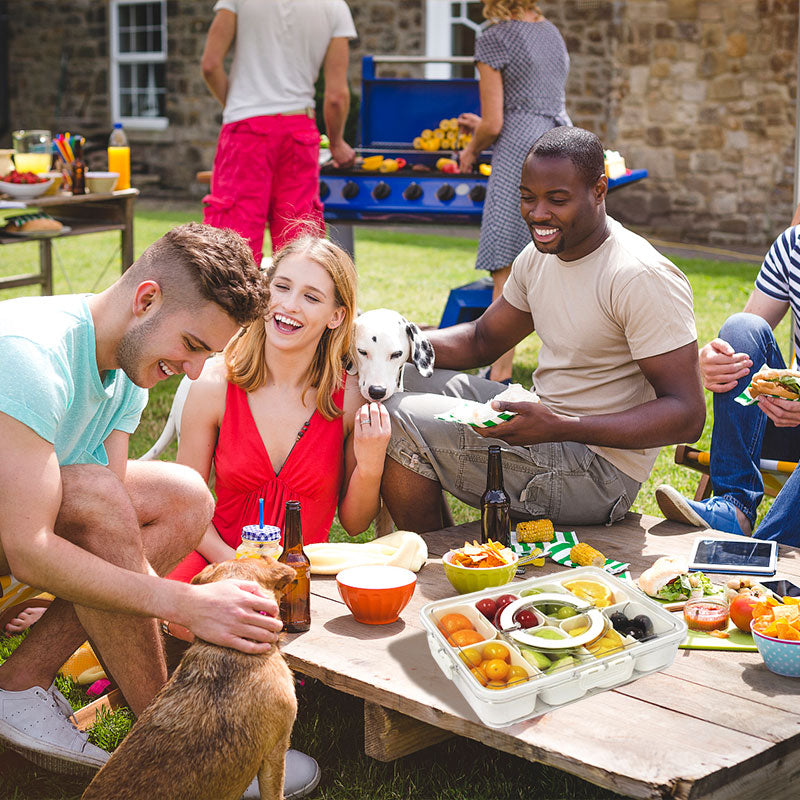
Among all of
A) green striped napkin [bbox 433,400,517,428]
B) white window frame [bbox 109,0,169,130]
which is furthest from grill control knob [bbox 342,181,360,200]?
white window frame [bbox 109,0,169,130]

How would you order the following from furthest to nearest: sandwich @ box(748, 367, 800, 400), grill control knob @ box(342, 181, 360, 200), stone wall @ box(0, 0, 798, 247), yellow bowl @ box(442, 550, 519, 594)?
stone wall @ box(0, 0, 798, 247), grill control knob @ box(342, 181, 360, 200), sandwich @ box(748, 367, 800, 400), yellow bowl @ box(442, 550, 519, 594)

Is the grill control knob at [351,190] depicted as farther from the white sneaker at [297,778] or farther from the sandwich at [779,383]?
the white sneaker at [297,778]

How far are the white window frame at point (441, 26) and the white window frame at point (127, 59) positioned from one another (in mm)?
4438

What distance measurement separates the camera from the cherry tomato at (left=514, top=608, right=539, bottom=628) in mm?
2572

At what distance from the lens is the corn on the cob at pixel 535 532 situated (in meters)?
3.42

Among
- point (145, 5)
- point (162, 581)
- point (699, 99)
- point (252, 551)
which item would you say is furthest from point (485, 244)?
point (145, 5)

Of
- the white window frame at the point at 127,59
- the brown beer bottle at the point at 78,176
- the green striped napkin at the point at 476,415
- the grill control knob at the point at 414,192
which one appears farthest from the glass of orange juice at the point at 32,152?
the white window frame at the point at 127,59

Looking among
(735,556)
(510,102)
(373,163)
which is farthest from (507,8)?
(735,556)

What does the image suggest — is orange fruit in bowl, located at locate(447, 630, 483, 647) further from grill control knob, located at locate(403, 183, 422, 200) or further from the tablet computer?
grill control knob, located at locate(403, 183, 422, 200)

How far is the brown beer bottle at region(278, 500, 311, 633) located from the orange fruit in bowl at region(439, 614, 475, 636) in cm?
41

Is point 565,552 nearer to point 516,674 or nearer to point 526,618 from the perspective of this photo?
point 526,618

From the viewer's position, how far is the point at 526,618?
2.58 m

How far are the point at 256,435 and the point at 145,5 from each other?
50.0 feet


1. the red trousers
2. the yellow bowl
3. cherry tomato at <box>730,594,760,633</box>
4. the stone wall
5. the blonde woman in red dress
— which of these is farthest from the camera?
the stone wall
